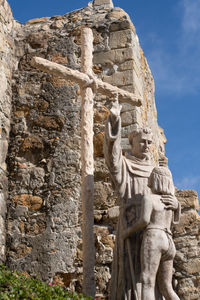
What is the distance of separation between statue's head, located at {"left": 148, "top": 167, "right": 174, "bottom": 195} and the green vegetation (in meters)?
1.01

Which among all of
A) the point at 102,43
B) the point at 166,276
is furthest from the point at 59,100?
the point at 166,276

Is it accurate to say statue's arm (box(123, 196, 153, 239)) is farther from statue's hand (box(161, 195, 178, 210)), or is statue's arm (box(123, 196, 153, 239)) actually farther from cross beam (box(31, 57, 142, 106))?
cross beam (box(31, 57, 142, 106))

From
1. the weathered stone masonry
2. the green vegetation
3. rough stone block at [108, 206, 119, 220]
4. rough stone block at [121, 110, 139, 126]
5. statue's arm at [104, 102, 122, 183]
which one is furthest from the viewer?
rough stone block at [121, 110, 139, 126]

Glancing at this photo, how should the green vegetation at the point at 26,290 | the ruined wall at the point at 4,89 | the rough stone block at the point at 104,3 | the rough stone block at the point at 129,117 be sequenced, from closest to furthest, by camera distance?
the green vegetation at the point at 26,290 < the ruined wall at the point at 4,89 < the rough stone block at the point at 129,117 < the rough stone block at the point at 104,3

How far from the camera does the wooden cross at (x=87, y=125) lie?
4.23 metres

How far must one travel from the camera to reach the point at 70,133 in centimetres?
544

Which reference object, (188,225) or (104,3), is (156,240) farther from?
(104,3)

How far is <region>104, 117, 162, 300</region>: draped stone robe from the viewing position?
151 inches

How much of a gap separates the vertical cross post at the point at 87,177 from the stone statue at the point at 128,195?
1.02 feet

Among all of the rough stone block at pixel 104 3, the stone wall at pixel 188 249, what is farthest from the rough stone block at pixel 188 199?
the rough stone block at pixel 104 3

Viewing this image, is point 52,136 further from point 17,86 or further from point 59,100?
point 17,86

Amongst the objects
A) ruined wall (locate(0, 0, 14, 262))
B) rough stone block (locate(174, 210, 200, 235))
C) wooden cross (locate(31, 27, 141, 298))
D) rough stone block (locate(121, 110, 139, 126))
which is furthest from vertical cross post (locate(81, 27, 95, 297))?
rough stone block (locate(174, 210, 200, 235))

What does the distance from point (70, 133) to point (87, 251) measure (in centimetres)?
161

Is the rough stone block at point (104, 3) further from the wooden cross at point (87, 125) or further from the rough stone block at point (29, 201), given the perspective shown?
the rough stone block at point (29, 201)
